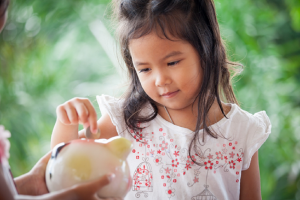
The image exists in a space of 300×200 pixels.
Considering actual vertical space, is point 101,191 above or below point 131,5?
below

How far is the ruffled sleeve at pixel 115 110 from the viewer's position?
1.07 meters

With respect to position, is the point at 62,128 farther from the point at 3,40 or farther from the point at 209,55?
the point at 3,40

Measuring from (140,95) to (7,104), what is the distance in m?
0.83

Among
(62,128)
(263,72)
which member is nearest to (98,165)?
(62,128)

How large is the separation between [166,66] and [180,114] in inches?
9.9

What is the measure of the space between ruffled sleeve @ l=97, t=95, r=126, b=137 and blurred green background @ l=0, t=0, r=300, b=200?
483mm

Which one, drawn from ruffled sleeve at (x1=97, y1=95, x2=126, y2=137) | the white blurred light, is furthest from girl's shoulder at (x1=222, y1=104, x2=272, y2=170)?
the white blurred light

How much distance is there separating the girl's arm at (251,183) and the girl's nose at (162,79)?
17.0 inches

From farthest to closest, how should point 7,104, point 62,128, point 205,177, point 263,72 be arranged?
point 263,72, point 7,104, point 205,177, point 62,128

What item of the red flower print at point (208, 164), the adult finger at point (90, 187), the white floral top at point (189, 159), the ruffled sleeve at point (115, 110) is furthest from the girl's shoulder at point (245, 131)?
the adult finger at point (90, 187)

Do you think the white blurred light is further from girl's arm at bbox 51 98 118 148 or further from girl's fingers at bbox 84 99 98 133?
girl's fingers at bbox 84 99 98 133

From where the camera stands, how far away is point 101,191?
59 centimetres

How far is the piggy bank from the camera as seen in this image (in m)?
0.59

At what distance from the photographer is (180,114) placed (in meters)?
1.09
